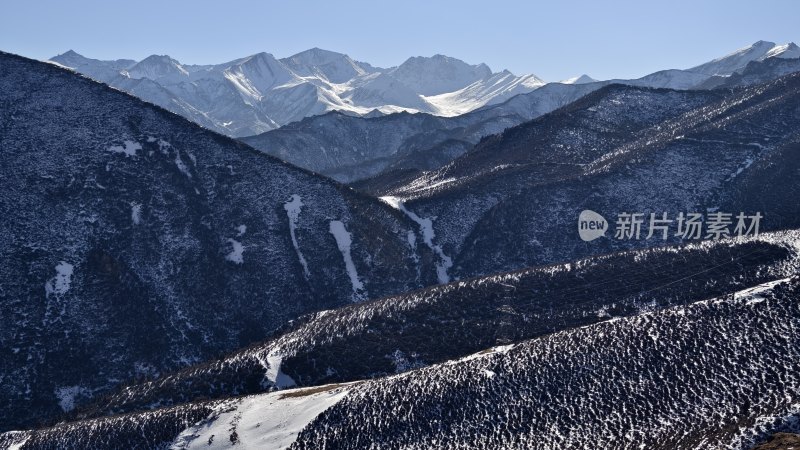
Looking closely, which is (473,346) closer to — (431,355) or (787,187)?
(431,355)

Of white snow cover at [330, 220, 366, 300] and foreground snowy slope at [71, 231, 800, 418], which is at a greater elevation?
white snow cover at [330, 220, 366, 300]

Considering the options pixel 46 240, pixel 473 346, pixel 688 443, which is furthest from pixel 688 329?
pixel 46 240

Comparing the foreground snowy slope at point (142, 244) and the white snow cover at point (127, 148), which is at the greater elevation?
the white snow cover at point (127, 148)

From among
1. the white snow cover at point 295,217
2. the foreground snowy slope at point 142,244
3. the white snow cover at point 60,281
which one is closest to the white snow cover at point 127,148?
the foreground snowy slope at point 142,244

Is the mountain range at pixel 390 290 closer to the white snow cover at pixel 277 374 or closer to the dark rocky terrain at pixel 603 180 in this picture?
the white snow cover at pixel 277 374

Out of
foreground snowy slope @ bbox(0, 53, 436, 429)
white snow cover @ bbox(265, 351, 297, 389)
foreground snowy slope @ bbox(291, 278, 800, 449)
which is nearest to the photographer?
foreground snowy slope @ bbox(291, 278, 800, 449)

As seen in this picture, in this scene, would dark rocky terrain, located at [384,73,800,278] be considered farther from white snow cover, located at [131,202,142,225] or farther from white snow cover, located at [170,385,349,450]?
white snow cover, located at [170,385,349,450]

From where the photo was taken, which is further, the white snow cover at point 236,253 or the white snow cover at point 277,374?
the white snow cover at point 236,253

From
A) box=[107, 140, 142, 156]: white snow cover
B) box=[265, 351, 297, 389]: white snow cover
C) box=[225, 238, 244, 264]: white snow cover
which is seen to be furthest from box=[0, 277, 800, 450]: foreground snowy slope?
box=[107, 140, 142, 156]: white snow cover

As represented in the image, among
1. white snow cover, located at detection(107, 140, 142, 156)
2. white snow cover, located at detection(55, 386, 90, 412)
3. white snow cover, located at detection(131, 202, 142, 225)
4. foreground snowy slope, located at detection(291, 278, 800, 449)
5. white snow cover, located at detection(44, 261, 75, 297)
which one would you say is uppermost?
white snow cover, located at detection(107, 140, 142, 156)
